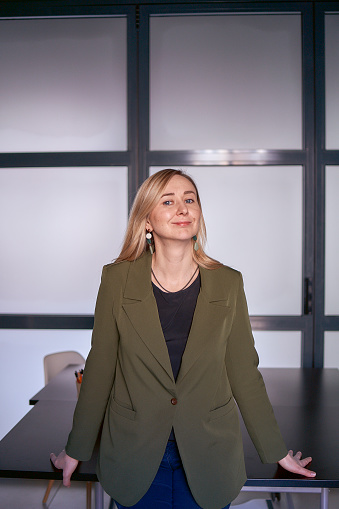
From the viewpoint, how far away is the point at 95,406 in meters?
1.34

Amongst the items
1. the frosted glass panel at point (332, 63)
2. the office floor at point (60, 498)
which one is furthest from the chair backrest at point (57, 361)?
the frosted glass panel at point (332, 63)

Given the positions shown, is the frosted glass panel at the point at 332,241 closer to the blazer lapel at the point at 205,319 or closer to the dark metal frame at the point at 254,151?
the dark metal frame at the point at 254,151

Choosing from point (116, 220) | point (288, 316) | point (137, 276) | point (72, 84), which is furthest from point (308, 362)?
point (72, 84)

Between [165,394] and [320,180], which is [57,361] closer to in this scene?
[165,394]

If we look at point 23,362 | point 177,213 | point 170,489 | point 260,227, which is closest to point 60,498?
point 23,362

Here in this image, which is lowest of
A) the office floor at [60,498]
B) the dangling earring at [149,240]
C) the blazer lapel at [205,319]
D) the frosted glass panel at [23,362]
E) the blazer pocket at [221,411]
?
the office floor at [60,498]

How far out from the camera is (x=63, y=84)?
141 inches

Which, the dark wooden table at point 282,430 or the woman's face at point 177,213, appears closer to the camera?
the woman's face at point 177,213

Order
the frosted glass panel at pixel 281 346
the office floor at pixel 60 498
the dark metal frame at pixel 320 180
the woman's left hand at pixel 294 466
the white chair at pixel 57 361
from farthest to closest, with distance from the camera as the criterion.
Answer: the frosted glass panel at pixel 281 346
the dark metal frame at pixel 320 180
the white chair at pixel 57 361
the office floor at pixel 60 498
the woman's left hand at pixel 294 466

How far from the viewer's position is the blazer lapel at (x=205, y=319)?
1.28m

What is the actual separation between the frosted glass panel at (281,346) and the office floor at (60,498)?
100 cm

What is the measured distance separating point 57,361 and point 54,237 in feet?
3.42

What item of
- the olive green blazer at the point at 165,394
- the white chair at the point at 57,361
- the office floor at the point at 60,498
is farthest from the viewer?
the white chair at the point at 57,361

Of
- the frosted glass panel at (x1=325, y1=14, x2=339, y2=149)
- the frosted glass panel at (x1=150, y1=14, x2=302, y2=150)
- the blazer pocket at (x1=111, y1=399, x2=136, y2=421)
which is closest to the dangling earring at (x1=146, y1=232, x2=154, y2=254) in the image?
the blazer pocket at (x1=111, y1=399, x2=136, y2=421)
